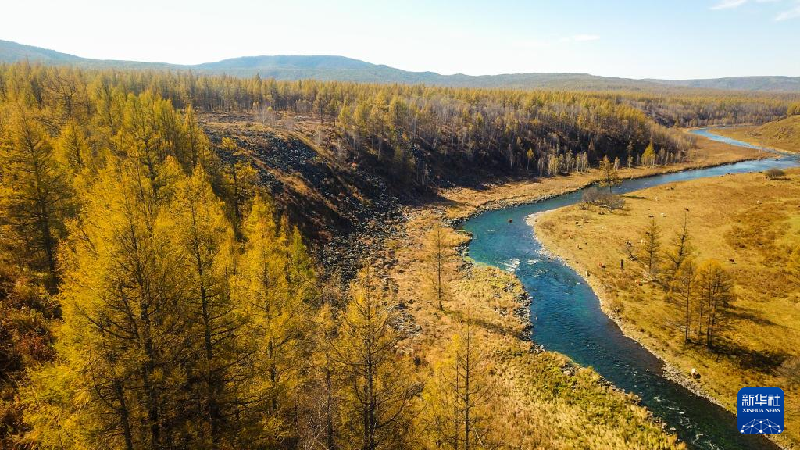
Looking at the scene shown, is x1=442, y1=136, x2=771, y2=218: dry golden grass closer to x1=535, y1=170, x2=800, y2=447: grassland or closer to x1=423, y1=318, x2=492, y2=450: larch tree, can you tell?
x1=535, y1=170, x2=800, y2=447: grassland

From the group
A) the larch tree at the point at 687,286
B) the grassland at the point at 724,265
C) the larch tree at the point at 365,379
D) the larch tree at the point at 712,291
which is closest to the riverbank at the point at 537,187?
the grassland at the point at 724,265

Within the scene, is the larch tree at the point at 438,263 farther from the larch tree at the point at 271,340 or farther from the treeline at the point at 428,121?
the treeline at the point at 428,121

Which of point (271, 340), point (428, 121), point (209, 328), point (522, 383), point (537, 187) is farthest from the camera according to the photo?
point (428, 121)

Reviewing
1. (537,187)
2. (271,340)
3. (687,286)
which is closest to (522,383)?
(687,286)

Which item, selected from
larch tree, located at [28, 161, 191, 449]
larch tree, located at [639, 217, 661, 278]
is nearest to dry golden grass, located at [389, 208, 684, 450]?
larch tree, located at [639, 217, 661, 278]

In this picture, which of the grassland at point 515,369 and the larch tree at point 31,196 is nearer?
the larch tree at point 31,196

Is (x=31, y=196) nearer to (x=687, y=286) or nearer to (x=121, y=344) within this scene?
(x=121, y=344)

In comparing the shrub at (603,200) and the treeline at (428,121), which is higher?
the treeline at (428,121)
